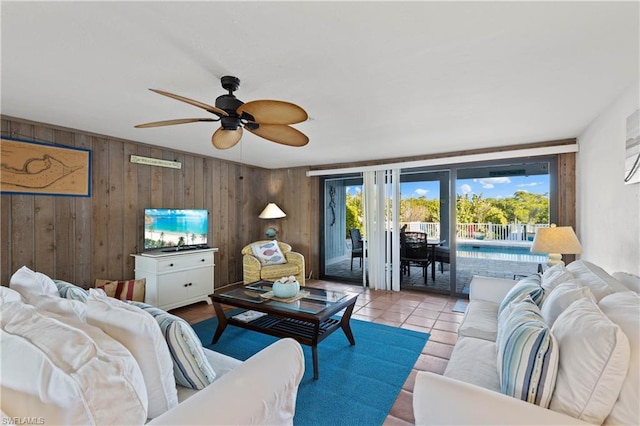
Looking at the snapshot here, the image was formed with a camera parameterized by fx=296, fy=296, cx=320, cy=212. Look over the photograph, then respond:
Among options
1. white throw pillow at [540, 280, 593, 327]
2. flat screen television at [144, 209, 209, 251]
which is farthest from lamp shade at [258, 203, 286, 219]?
white throw pillow at [540, 280, 593, 327]

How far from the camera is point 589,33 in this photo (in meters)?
1.49

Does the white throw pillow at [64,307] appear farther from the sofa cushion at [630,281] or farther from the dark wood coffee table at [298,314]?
the sofa cushion at [630,281]

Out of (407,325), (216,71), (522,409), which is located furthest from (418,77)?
(407,325)

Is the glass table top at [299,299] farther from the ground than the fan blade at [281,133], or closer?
closer

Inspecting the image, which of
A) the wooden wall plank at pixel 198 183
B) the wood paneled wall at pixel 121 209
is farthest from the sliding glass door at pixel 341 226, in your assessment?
the wooden wall plank at pixel 198 183

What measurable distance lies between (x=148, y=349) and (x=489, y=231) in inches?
191

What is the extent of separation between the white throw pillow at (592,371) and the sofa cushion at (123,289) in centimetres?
371

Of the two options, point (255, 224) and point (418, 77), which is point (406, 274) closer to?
point (255, 224)

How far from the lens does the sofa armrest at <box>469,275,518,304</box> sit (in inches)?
105

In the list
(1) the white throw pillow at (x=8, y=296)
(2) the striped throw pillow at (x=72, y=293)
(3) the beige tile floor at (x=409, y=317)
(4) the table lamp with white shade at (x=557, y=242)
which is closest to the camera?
(1) the white throw pillow at (x=8, y=296)

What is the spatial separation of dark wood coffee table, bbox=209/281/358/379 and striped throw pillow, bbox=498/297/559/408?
1.33 metres

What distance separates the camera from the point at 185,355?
1.29 metres

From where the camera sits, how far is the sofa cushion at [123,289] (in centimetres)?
322

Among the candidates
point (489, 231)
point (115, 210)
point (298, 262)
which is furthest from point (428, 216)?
point (115, 210)
